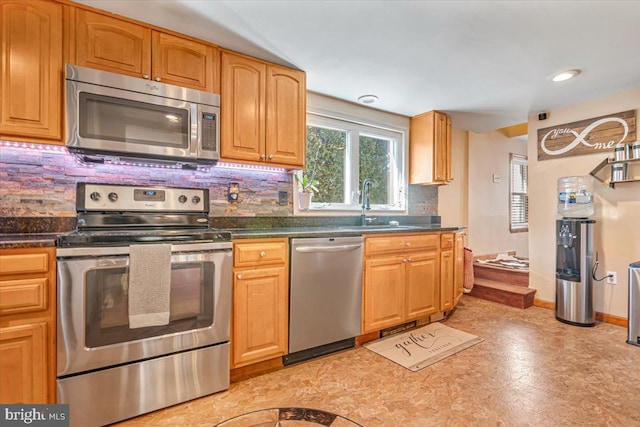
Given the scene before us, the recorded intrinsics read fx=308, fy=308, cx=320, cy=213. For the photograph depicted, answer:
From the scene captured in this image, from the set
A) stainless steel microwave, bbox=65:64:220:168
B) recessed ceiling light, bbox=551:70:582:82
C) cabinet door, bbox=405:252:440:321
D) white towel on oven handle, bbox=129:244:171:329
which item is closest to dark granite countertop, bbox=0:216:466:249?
cabinet door, bbox=405:252:440:321

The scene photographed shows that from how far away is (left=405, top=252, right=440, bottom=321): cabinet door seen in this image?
2.83m

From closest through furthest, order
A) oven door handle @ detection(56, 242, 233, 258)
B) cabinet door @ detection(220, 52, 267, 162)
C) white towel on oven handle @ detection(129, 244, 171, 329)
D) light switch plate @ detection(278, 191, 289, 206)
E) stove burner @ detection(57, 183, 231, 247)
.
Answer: oven door handle @ detection(56, 242, 233, 258) < white towel on oven handle @ detection(129, 244, 171, 329) < stove burner @ detection(57, 183, 231, 247) < cabinet door @ detection(220, 52, 267, 162) < light switch plate @ detection(278, 191, 289, 206)

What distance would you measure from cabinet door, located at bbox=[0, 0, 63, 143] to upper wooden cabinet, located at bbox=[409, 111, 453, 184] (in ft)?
10.9

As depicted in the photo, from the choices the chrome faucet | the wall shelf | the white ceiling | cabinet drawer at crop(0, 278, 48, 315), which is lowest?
cabinet drawer at crop(0, 278, 48, 315)

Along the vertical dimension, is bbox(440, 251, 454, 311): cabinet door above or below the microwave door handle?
below

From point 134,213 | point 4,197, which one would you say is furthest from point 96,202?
point 4,197

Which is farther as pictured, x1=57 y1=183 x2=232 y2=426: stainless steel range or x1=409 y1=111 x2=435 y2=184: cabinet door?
x1=409 y1=111 x2=435 y2=184: cabinet door

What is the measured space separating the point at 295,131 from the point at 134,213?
1320 millimetres

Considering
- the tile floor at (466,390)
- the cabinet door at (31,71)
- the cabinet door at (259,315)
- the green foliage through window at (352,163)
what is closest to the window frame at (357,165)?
the green foliage through window at (352,163)

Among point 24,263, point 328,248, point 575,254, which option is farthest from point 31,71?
point 575,254

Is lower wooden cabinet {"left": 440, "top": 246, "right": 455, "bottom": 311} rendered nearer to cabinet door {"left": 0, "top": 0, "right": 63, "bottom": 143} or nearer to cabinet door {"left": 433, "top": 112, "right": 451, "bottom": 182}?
cabinet door {"left": 433, "top": 112, "right": 451, "bottom": 182}

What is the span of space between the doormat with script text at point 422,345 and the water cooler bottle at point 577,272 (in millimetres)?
1172

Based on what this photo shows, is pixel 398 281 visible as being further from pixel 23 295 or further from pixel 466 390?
pixel 23 295

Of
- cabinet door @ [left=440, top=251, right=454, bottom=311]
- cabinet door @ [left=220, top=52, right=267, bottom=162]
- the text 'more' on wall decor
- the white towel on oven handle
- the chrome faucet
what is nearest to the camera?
the white towel on oven handle
